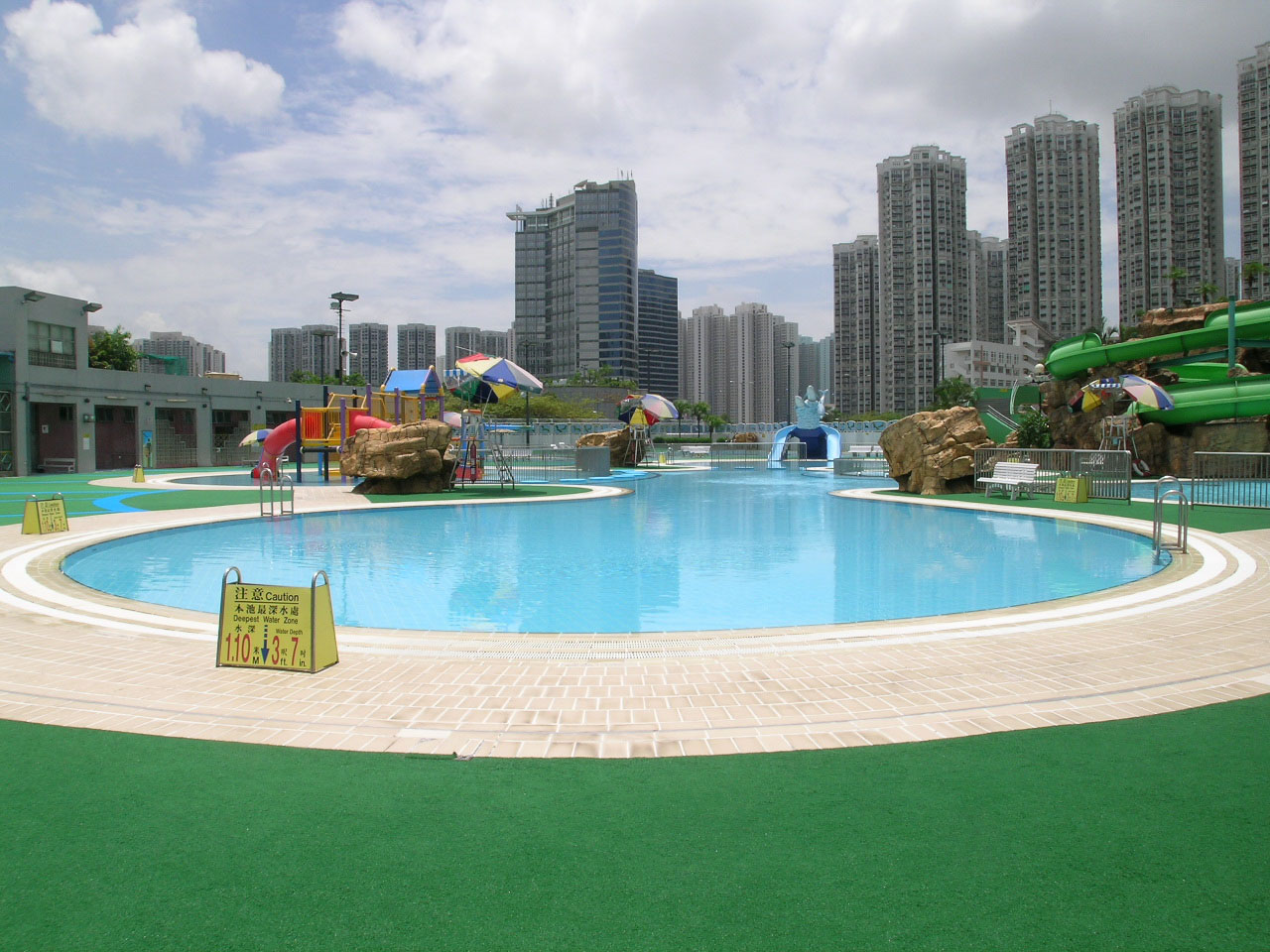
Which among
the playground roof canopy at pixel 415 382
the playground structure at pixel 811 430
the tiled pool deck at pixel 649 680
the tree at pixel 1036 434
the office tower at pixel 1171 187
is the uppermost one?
the office tower at pixel 1171 187

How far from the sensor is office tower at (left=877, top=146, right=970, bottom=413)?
103250mm

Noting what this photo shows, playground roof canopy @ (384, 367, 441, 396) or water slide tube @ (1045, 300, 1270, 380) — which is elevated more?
water slide tube @ (1045, 300, 1270, 380)

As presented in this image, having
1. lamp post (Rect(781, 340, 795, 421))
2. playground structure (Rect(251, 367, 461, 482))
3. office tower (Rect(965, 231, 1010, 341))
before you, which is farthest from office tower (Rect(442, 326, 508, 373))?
playground structure (Rect(251, 367, 461, 482))

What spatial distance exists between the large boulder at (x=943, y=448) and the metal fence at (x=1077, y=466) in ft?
1.67

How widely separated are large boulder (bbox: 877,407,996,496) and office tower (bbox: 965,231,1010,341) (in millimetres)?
100265

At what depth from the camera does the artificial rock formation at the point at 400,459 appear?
75.9 feet

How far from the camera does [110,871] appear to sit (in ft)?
10.1

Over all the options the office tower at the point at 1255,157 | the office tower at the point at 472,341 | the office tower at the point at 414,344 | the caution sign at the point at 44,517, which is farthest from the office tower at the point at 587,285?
the caution sign at the point at 44,517

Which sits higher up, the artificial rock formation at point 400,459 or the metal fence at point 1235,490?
the artificial rock formation at point 400,459

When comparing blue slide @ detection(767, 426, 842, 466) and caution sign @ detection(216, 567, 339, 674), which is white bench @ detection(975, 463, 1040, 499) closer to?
caution sign @ detection(216, 567, 339, 674)

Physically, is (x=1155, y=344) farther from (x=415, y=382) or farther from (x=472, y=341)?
(x=472, y=341)

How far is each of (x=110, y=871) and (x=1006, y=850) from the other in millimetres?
3470

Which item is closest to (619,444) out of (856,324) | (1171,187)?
(1171,187)

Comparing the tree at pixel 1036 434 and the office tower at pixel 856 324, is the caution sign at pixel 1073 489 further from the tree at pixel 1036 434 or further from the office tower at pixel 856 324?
the office tower at pixel 856 324
